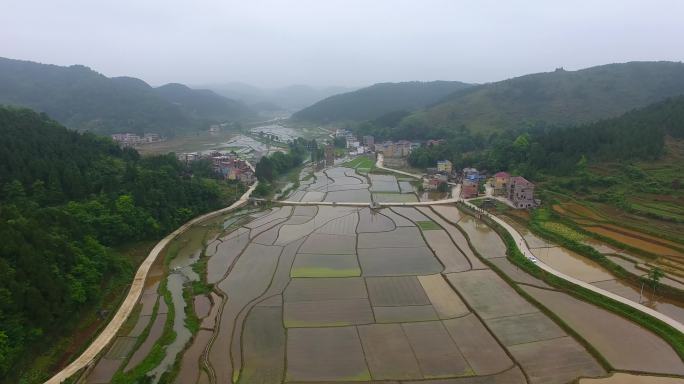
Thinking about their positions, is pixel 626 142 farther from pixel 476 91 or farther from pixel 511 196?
pixel 476 91

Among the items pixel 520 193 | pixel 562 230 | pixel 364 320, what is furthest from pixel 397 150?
pixel 364 320

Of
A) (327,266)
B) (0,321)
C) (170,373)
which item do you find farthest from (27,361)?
(327,266)

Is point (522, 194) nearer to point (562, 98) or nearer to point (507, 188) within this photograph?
point (507, 188)

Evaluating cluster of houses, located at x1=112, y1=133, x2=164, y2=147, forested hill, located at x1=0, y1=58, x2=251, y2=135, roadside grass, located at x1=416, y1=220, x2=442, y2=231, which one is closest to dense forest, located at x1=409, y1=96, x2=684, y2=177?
roadside grass, located at x1=416, y1=220, x2=442, y2=231

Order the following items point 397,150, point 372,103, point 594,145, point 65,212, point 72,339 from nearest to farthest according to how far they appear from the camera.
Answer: point 72,339
point 65,212
point 594,145
point 397,150
point 372,103

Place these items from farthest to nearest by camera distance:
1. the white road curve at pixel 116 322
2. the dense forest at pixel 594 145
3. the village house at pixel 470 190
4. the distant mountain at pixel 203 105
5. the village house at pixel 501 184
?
1. the distant mountain at pixel 203 105
2. the dense forest at pixel 594 145
3. the village house at pixel 501 184
4. the village house at pixel 470 190
5. the white road curve at pixel 116 322

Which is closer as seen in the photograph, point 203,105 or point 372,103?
point 372,103

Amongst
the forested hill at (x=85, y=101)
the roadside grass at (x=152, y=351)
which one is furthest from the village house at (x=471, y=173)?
the forested hill at (x=85, y=101)

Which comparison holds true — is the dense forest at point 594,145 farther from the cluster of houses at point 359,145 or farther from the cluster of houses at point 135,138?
the cluster of houses at point 135,138
